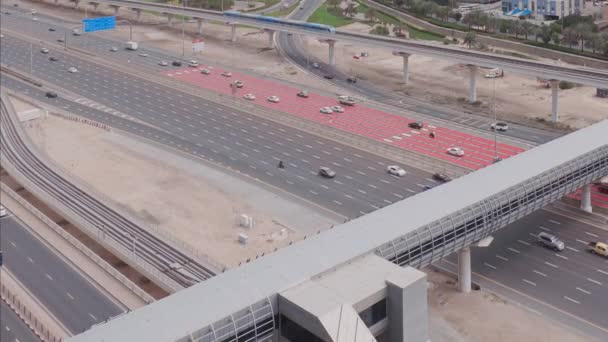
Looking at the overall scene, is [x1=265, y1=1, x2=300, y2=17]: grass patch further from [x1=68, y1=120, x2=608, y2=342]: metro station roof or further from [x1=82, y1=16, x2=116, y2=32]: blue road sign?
[x1=68, y1=120, x2=608, y2=342]: metro station roof

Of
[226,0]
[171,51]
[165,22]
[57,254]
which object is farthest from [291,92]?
[226,0]

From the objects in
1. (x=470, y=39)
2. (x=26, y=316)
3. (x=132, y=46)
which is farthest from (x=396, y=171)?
(x=132, y=46)

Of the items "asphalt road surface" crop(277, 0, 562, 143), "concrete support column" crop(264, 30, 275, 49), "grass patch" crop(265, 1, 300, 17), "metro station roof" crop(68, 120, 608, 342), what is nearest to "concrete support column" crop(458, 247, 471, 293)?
"metro station roof" crop(68, 120, 608, 342)

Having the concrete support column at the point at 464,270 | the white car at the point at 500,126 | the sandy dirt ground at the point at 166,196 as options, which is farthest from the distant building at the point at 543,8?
the concrete support column at the point at 464,270

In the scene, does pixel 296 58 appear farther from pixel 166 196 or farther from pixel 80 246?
pixel 80 246

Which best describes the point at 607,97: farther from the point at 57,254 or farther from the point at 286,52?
the point at 57,254

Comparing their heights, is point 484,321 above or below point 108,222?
below
